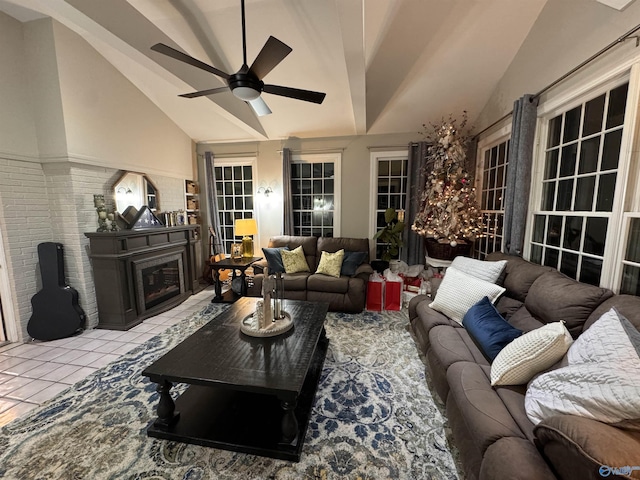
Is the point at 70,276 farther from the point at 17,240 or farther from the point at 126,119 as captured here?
the point at 126,119

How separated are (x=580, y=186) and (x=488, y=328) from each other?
56.9 inches

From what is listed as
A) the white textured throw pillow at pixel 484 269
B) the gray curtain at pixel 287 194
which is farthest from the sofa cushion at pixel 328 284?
the white textured throw pillow at pixel 484 269

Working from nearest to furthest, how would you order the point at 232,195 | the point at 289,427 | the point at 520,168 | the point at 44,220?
1. the point at 289,427
2. the point at 520,168
3. the point at 44,220
4. the point at 232,195

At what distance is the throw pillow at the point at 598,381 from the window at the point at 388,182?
10.9 ft

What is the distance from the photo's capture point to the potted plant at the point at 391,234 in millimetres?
4156

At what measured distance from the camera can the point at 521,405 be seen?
1.36 metres

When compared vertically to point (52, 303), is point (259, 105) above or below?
above

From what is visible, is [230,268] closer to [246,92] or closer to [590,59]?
[246,92]

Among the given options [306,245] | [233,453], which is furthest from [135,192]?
[233,453]

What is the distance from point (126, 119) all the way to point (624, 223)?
5.13 meters

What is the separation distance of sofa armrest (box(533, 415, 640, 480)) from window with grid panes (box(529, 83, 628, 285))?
4.95 feet

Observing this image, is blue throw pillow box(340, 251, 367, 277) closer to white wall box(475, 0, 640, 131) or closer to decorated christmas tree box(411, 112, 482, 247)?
decorated christmas tree box(411, 112, 482, 247)

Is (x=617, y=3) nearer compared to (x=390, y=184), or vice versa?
(x=617, y=3)

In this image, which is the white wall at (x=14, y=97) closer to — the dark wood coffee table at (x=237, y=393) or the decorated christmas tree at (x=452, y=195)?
the dark wood coffee table at (x=237, y=393)
